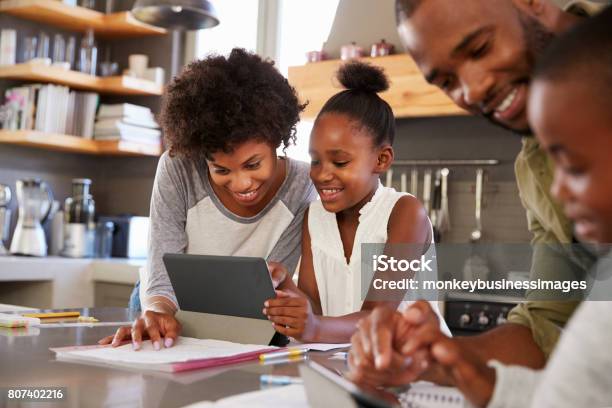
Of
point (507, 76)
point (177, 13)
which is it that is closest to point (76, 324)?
point (507, 76)

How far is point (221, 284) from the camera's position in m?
1.35

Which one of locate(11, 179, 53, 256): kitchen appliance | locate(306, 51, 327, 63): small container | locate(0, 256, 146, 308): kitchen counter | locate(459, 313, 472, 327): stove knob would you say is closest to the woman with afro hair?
locate(459, 313, 472, 327): stove knob

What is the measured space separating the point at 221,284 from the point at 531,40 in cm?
70

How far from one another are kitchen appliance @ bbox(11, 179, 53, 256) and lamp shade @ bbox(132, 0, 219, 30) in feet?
4.60

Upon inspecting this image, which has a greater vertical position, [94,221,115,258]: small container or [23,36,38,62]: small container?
[23,36,38,62]: small container

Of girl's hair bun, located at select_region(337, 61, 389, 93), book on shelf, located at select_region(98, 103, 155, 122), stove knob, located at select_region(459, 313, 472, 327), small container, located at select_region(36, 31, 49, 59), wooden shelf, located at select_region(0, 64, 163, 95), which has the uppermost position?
small container, located at select_region(36, 31, 49, 59)

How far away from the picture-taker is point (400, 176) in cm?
353

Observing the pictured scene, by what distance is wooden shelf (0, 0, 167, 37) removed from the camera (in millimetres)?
3636

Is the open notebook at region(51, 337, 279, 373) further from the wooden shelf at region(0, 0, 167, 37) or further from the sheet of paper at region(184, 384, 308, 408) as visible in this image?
the wooden shelf at region(0, 0, 167, 37)

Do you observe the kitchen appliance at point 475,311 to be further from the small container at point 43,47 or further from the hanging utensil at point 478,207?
the small container at point 43,47

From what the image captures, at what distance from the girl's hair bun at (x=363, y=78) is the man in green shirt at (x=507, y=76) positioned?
2.36ft

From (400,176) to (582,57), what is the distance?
289 centimetres

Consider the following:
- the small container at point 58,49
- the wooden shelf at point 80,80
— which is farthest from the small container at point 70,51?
the wooden shelf at point 80,80

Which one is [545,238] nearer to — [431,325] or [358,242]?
[431,325]
